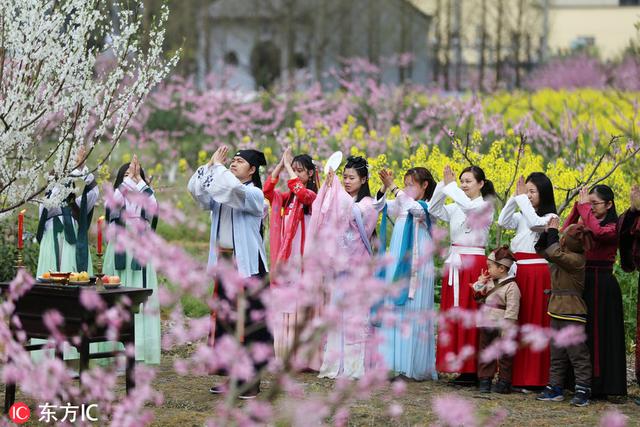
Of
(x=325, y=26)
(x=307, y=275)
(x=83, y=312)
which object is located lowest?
(x=83, y=312)

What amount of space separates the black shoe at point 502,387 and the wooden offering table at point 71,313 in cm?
274

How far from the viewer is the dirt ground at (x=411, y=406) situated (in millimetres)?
6910

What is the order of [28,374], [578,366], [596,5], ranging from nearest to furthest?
1. [28,374]
2. [578,366]
3. [596,5]

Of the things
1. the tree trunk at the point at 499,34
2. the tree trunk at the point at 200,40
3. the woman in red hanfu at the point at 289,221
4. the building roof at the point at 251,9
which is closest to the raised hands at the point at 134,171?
the woman in red hanfu at the point at 289,221

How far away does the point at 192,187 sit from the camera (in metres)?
7.49

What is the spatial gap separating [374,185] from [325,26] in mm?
32059

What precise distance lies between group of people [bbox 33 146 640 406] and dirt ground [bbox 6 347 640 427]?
0.15m

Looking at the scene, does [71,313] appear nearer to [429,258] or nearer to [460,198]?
[429,258]

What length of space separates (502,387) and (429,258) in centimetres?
107

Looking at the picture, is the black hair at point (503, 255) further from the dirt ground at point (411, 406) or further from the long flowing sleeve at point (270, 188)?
the long flowing sleeve at point (270, 188)

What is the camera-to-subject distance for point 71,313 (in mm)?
6387

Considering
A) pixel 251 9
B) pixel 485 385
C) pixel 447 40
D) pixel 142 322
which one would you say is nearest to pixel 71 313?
pixel 142 322

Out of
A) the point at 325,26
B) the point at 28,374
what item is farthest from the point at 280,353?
the point at 325,26

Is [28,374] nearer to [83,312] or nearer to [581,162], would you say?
[83,312]
